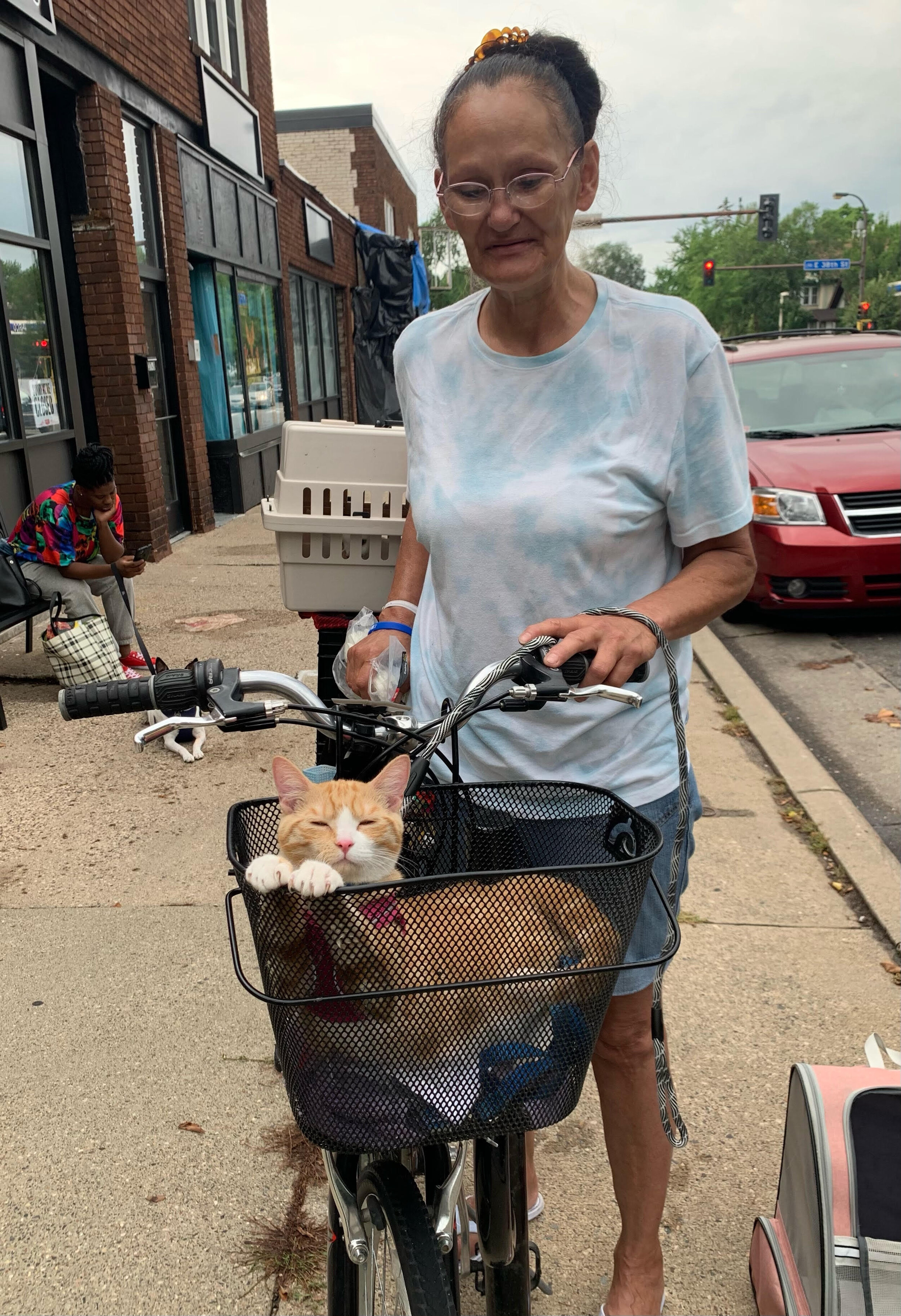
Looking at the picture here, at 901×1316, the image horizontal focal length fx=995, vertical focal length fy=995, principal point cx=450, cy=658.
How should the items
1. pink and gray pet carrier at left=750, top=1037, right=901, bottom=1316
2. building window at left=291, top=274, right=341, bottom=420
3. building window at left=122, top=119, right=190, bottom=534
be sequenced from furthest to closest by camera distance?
1. building window at left=291, top=274, right=341, bottom=420
2. building window at left=122, top=119, right=190, bottom=534
3. pink and gray pet carrier at left=750, top=1037, right=901, bottom=1316

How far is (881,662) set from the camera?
6582 mm

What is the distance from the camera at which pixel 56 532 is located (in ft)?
19.0

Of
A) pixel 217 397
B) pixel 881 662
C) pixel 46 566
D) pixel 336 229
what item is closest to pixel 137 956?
pixel 46 566

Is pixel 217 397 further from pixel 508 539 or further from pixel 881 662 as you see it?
pixel 508 539

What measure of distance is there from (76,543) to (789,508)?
4646 mm

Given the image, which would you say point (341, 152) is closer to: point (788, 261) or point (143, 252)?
point (143, 252)

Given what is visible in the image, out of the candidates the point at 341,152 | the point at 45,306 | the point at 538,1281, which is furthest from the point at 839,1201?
the point at 341,152

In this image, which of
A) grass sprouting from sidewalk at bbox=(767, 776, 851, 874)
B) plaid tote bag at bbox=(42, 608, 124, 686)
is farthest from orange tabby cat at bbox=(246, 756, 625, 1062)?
plaid tote bag at bbox=(42, 608, 124, 686)

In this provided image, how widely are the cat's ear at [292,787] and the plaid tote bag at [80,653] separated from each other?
4.21 metres

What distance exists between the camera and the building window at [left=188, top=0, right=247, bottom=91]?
1088 cm

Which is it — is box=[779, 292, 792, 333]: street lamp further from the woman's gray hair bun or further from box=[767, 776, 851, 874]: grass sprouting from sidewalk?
the woman's gray hair bun

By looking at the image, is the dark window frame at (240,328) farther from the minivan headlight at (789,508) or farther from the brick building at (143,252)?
the minivan headlight at (789,508)

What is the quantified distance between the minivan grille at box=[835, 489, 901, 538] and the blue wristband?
5499mm

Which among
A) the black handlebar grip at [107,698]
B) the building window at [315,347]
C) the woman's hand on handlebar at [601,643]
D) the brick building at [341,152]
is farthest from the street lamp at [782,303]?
the black handlebar grip at [107,698]
